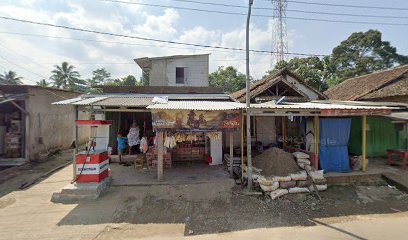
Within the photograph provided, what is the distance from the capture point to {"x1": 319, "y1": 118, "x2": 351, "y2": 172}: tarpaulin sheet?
29.5 ft

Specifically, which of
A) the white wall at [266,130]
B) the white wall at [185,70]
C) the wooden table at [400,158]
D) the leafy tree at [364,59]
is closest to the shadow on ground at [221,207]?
the wooden table at [400,158]

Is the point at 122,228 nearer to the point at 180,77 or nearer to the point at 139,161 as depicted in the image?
the point at 139,161

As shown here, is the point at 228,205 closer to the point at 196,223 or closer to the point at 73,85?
the point at 196,223

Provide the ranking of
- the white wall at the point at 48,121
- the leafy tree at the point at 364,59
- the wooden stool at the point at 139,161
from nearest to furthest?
the wooden stool at the point at 139,161 → the white wall at the point at 48,121 → the leafy tree at the point at 364,59

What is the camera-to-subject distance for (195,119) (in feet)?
25.2

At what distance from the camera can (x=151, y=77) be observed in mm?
17500

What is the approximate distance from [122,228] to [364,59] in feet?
125

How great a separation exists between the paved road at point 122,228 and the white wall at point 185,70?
39.7 ft

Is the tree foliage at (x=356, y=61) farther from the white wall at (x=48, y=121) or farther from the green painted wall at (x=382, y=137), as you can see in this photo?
the white wall at (x=48, y=121)

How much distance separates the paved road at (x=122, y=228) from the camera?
513 cm

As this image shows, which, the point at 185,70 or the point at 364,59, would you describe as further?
the point at 364,59

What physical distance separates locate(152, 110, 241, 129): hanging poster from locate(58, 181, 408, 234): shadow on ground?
83.9 inches

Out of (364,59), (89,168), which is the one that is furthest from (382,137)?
(364,59)

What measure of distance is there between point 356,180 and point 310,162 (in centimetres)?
184
